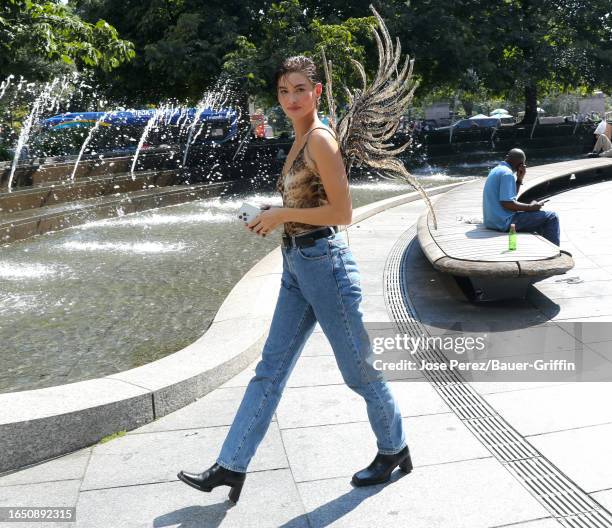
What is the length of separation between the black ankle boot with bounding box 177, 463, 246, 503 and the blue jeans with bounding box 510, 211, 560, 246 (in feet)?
18.0

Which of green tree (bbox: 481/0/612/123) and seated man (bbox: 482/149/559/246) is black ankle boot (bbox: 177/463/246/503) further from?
green tree (bbox: 481/0/612/123)

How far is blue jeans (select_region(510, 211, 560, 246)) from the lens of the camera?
8.05m

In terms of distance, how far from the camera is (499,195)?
25.5 feet

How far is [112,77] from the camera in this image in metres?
26.6

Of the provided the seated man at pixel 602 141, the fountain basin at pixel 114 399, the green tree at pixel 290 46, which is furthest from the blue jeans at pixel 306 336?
the seated man at pixel 602 141

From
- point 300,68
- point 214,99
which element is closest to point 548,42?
point 214,99

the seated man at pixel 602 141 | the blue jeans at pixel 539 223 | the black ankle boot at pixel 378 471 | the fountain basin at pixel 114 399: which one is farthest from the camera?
the seated man at pixel 602 141

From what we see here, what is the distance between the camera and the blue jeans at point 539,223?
26.4 feet

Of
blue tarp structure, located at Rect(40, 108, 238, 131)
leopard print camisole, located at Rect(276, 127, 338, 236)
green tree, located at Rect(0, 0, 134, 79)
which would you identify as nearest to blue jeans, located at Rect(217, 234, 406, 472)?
leopard print camisole, located at Rect(276, 127, 338, 236)

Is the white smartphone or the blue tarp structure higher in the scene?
the white smartphone

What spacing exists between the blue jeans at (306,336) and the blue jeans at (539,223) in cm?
506

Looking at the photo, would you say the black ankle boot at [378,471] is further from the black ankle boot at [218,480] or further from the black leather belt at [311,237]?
the black leather belt at [311,237]

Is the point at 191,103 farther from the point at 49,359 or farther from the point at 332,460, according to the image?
the point at 332,460

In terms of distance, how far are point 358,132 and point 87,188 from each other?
12960 millimetres
